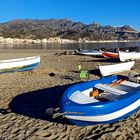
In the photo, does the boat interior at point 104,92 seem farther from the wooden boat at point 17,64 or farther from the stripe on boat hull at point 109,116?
the wooden boat at point 17,64

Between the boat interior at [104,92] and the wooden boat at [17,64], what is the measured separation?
11910mm

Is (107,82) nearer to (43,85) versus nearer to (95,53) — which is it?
(43,85)

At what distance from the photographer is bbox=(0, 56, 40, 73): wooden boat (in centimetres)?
2242

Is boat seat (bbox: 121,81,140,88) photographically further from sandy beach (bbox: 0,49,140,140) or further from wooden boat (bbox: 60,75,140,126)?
sandy beach (bbox: 0,49,140,140)

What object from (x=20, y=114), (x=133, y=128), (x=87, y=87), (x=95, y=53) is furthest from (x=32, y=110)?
(x=95, y=53)

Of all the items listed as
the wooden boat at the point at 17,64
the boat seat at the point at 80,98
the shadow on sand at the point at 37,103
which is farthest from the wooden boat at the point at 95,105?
the wooden boat at the point at 17,64

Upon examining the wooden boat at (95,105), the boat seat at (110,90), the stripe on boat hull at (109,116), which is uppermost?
the boat seat at (110,90)

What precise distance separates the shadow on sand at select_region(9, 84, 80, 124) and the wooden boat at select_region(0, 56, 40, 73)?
24.9 ft

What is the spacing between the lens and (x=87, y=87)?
11.7m

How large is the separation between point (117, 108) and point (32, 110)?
4076mm

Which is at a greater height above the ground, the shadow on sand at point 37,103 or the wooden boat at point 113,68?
the wooden boat at point 113,68

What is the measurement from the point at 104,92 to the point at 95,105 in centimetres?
280

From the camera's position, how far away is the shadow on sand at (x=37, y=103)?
11.3 m

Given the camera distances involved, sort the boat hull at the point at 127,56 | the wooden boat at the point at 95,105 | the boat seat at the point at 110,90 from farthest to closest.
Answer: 1. the boat hull at the point at 127,56
2. the boat seat at the point at 110,90
3. the wooden boat at the point at 95,105
